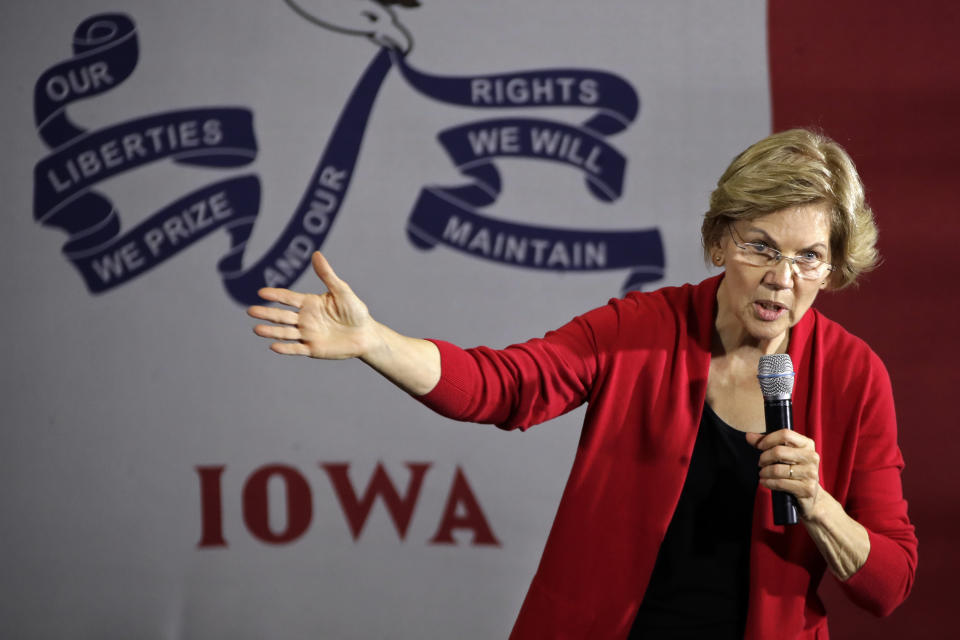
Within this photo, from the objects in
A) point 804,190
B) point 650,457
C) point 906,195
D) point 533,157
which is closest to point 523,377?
point 650,457

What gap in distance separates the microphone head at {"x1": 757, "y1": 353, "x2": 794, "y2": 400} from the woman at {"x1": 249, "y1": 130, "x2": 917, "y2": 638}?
113 millimetres

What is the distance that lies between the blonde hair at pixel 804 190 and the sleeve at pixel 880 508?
0.19 meters

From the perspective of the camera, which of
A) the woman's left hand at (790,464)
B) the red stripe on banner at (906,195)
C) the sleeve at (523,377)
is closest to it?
the woman's left hand at (790,464)

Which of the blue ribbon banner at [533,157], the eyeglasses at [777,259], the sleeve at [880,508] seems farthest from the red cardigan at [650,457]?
the blue ribbon banner at [533,157]

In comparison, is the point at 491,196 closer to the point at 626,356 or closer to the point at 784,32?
the point at 784,32

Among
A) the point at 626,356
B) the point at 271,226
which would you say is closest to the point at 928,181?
the point at 626,356

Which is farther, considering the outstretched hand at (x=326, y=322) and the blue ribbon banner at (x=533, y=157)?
the blue ribbon banner at (x=533, y=157)

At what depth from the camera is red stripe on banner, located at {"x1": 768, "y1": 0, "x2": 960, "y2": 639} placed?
→ 2.76 m

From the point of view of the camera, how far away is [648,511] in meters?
1.37

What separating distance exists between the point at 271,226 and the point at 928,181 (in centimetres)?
206

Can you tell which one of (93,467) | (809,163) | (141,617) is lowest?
(141,617)

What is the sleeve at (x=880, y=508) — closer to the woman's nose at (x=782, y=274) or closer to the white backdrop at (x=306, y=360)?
the woman's nose at (x=782, y=274)

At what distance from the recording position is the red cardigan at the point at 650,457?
4.45 ft

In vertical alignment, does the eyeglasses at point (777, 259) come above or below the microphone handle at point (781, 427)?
above
